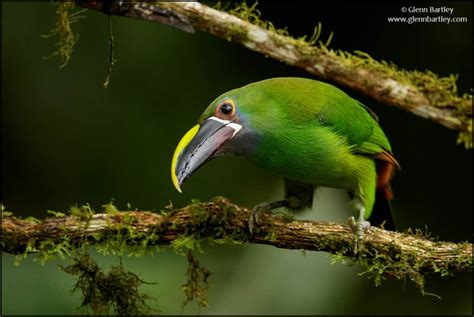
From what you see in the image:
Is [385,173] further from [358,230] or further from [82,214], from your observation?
[82,214]

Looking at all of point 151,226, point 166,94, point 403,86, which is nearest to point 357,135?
point 403,86

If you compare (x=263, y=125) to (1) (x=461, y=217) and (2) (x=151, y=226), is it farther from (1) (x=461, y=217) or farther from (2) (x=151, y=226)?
(1) (x=461, y=217)

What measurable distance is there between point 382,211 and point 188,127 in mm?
1787

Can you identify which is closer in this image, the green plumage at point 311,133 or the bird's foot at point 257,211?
the bird's foot at point 257,211

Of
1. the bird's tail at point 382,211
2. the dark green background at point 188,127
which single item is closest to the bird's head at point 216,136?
the bird's tail at point 382,211

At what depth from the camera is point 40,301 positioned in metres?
4.69

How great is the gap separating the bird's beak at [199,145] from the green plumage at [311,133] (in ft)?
0.21

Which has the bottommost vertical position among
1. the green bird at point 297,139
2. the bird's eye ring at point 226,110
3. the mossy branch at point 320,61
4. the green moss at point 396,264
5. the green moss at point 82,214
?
the green moss at point 396,264

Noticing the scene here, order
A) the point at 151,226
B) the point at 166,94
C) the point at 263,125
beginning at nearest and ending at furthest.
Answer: the point at 151,226 → the point at 263,125 → the point at 166,94

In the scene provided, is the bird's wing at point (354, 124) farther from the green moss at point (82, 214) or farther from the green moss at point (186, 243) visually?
the green moss at point (82, 214)

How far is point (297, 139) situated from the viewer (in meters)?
3.62

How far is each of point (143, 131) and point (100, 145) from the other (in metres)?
0.37

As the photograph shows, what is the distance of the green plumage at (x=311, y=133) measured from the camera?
11.5 ft

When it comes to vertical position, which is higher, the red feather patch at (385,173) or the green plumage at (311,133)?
the green plumage at (311,133)
